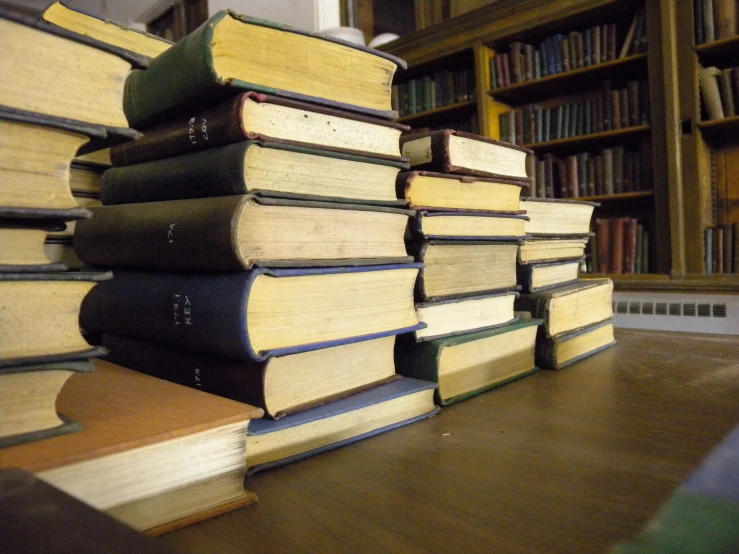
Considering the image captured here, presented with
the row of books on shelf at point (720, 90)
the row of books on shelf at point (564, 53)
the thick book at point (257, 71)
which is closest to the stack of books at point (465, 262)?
the thick book at point (257, 71)

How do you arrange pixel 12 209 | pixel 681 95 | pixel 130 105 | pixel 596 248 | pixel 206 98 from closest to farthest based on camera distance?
pixel 12 209 → pixel 206 98 → pixel 130 105 → pixel 681 95 → pixel 596 248

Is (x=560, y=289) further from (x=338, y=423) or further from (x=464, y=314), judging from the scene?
(x=338, y=423)

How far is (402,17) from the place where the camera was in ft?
11.3

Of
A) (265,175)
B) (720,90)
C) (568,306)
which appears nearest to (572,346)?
(568,306)

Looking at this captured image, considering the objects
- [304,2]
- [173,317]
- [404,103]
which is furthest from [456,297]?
[304,2]

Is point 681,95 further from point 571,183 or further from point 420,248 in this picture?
point 420,248

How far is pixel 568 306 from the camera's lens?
1.01 meters

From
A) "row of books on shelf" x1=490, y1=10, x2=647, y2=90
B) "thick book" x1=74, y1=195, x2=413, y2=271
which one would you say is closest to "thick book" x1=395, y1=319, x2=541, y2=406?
"thick book" x1=74, y1=195, x2=413, y2=271

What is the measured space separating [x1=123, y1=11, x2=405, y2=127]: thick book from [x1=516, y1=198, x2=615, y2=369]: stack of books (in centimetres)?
43

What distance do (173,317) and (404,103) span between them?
2.76 metres

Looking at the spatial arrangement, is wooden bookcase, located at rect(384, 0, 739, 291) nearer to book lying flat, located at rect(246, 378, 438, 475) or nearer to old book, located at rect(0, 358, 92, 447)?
book lying flat, located at rect(246, 378, 438, 475)

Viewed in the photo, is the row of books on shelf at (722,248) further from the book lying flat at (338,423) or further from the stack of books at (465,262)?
the book lying flat at (338,423)

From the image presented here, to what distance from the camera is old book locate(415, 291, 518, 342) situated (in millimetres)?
785

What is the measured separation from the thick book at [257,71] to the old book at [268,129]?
0.01m
